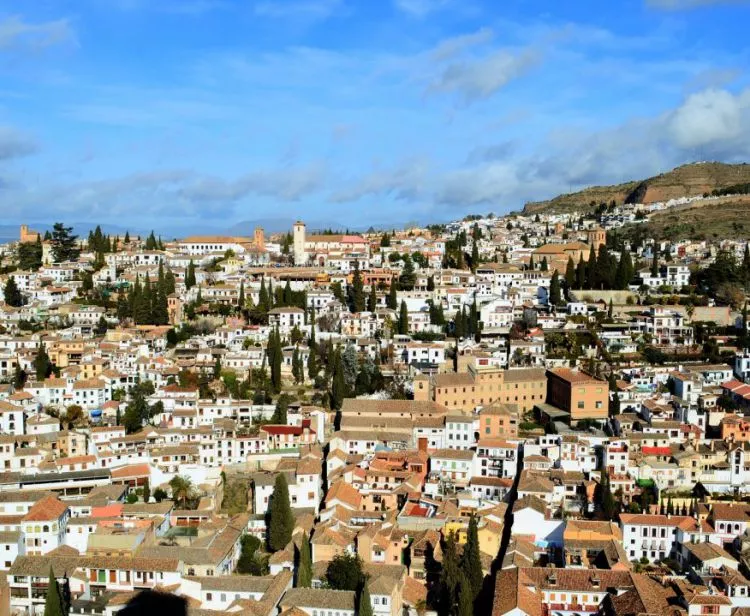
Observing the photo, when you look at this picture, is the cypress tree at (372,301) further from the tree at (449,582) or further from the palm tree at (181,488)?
the tree at (449,582)

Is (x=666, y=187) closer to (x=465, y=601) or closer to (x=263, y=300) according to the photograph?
(x=263, y=300)

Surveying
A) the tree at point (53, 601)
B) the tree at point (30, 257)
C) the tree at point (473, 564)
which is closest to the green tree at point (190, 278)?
the tree at point (30, 257)

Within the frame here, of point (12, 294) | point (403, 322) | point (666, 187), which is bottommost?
point (403, 322)

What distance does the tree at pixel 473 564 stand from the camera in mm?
18812

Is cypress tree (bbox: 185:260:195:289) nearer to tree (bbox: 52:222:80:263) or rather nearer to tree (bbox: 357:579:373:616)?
tree (bbox: 52:222:80:263)

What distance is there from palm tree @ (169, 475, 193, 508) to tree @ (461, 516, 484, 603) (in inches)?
363

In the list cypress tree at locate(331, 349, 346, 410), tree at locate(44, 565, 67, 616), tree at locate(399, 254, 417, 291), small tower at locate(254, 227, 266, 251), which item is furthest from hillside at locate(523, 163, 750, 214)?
tree at locate(44, 565, 67, 616)

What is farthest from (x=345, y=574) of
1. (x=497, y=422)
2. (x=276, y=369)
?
(x=276, y=369)

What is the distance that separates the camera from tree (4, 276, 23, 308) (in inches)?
1624

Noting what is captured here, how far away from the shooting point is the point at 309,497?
24000 millimetres

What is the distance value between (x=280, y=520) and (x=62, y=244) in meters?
33.8

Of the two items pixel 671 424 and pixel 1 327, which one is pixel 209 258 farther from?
pixel 671 424

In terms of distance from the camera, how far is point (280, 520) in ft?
72.2

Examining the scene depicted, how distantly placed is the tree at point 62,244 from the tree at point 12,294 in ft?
25.7
